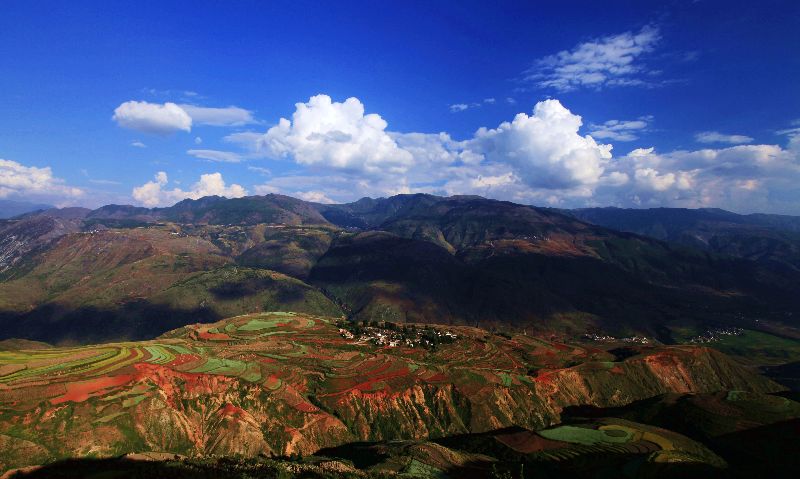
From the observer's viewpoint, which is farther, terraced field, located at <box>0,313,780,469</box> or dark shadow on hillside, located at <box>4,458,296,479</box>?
terraced field, located at <box>0,313,780,469</box>

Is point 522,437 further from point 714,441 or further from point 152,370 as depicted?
point 152,370

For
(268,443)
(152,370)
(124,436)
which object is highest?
(152,370)

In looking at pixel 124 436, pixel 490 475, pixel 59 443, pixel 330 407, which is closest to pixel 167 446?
pixel 124 436

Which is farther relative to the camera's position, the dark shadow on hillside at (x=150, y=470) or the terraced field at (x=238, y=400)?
the terraced field at (x=238, y=400)

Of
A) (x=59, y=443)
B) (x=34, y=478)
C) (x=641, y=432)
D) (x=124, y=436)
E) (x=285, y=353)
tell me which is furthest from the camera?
(x=285, y=353)

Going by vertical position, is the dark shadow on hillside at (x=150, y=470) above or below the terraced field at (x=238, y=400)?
above

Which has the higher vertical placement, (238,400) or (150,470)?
(150,470)

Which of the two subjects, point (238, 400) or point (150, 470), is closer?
point (150, 470)

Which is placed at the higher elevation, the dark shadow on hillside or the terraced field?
the dark shadow on hillside
